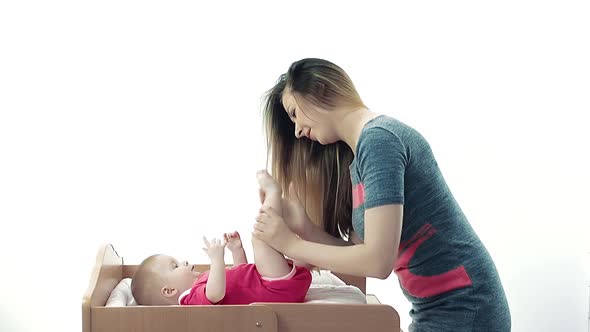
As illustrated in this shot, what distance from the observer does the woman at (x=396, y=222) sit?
5.07ft

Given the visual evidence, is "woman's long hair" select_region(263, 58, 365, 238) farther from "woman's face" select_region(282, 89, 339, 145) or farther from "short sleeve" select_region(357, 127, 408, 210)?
"short sleeve" select_region(357, 127, 408, 210)

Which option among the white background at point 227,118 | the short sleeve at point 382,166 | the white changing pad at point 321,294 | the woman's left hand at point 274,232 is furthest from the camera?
the white background at point 227,118

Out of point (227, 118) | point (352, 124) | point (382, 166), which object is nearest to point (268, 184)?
point (352, 124)

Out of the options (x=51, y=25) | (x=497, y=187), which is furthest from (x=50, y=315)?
(x=497, y=187)

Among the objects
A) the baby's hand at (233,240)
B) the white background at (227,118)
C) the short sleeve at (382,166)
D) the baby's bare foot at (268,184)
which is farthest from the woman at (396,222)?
the white background at (227,118)

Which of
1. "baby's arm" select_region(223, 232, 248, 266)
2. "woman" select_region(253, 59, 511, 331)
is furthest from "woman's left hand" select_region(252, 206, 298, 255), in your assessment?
"baby's arm" select_region(223, 232, 248, 266)

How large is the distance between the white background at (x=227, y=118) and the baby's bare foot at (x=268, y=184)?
3.85ft

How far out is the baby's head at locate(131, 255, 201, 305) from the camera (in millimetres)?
1884

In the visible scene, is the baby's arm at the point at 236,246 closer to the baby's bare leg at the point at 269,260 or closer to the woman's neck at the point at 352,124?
the baby's bare leg at the point at 269,260

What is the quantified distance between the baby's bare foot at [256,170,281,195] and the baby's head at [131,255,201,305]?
0.26 metres

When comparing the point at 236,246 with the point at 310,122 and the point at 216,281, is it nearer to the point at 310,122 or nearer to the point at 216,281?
the point at 216,281

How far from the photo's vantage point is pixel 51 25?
297cm

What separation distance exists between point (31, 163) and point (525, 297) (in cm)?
A: 175

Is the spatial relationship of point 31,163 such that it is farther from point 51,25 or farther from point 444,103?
point 444,103
